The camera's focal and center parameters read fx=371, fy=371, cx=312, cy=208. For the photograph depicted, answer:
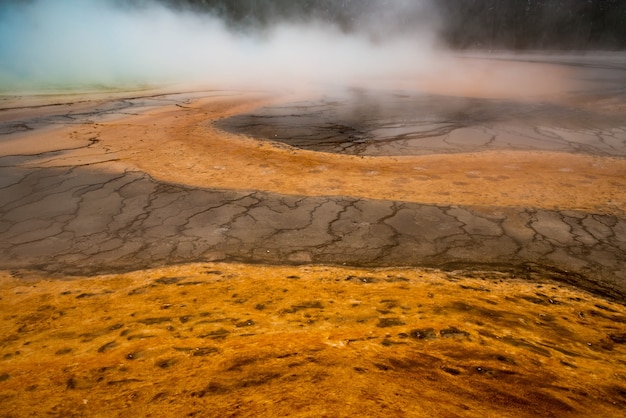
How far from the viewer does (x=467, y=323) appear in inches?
72.2

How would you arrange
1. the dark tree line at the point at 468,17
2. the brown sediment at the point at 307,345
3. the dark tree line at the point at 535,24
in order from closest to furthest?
1. the brown sediment at the point at 307,345
2. the dark tree line at the point at 535,24
3. the dark tree line at the point at 468,17

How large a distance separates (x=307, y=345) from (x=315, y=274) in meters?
0.85

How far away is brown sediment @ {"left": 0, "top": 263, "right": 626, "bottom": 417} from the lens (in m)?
1.30

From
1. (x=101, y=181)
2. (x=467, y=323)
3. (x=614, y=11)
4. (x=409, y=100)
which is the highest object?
(x=614, y=11)

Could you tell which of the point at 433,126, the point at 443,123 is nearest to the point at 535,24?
the point at 443,123

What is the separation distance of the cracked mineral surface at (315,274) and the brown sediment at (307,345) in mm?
10

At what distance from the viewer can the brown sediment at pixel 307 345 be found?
1.30 metres

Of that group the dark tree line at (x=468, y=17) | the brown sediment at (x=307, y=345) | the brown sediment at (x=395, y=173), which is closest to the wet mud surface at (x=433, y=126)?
the brown sediment at (x=395, y=173)

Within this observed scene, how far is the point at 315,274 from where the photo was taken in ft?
8.09

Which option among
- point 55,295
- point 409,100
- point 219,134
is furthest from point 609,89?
point 55,295

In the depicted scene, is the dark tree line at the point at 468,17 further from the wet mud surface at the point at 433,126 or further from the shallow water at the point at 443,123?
the wet mud surface at the point at 433,126

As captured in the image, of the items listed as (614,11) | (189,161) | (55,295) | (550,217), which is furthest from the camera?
(614,11)

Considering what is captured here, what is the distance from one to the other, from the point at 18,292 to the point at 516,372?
278 cm

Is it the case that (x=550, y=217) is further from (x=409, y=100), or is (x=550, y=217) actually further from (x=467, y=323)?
(x=409, y=100)
